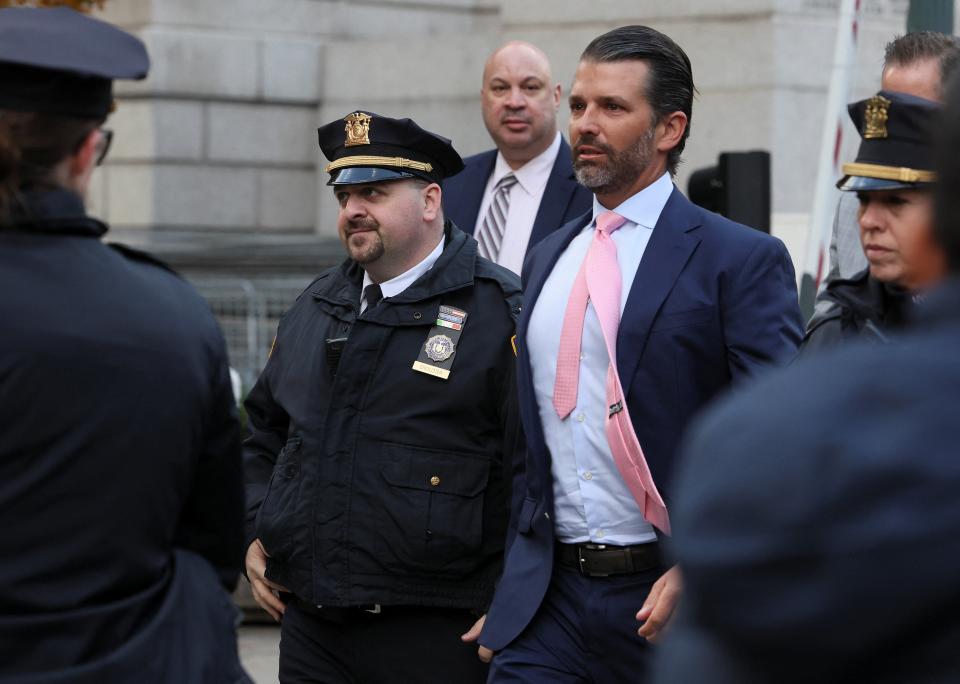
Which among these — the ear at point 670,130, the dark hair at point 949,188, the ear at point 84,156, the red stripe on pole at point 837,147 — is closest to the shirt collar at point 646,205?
the ear at point 670,130

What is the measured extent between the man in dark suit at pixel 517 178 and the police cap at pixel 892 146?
7.25 ft

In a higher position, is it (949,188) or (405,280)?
(949,188)

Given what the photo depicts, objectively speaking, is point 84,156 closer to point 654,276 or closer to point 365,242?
point 654,276

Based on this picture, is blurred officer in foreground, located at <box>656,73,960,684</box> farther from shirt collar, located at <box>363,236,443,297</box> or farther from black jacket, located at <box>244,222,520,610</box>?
shirt collar, located at <box>363,236,443,297</box>

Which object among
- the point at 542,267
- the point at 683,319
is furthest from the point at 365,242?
the point at 683,319

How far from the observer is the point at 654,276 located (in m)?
4.21

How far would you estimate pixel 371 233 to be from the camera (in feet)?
16.2

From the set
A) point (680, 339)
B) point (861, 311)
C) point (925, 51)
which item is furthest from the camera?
point (925, 51)

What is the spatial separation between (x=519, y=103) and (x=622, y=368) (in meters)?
2.65

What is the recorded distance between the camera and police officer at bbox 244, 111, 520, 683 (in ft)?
15.1

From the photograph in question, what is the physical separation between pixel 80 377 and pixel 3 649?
459mm

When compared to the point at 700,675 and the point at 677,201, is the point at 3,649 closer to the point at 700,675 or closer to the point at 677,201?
the point at 700,675

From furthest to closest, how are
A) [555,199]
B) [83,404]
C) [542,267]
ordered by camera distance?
[555,199] < [542,267] < [83,404]

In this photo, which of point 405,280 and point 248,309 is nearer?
point 405,280
